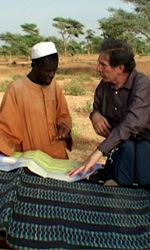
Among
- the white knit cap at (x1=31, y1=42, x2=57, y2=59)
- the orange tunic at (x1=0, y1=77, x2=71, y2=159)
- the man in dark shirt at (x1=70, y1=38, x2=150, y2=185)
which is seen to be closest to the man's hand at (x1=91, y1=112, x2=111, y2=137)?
the man in dark shirt at (x1=70, y1=38, x2=150, y2=185)

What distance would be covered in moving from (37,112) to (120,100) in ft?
2.59

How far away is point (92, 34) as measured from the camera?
1829 inches

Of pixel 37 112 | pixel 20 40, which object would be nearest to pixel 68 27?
pixel 20 40

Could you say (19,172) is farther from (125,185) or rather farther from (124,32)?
(124,32)

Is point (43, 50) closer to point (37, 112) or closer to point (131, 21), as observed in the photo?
point (37, 112)

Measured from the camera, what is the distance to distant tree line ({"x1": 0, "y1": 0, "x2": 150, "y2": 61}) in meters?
20.6

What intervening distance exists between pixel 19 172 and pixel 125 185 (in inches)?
28.5

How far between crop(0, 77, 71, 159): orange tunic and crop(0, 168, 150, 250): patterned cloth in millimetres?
633

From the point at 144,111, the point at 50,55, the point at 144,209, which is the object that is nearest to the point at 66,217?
the point at 144,209

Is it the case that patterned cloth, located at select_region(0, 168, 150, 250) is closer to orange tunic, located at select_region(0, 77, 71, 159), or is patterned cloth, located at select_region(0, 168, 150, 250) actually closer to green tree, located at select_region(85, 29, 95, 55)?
orange tunic, located at select_region(0, 77, 71, 159)

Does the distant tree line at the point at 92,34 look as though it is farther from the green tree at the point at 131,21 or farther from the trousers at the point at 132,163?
the trousers at the point at 132,163

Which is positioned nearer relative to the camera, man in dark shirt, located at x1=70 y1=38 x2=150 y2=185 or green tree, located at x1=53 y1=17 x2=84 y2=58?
man in dark shirt, located at x1=70 y1=38 x2=150 y2=185

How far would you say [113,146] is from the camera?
268 centimetres

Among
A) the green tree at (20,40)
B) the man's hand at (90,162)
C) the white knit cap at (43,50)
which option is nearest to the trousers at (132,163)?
the man's hand at (90,162)
